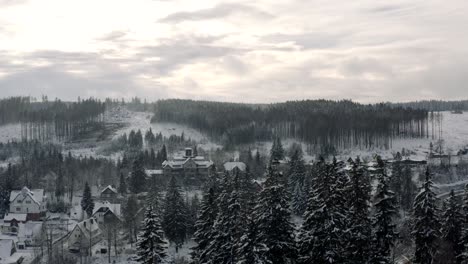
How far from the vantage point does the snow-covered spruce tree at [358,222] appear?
92.1ft

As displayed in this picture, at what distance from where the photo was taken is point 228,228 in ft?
105

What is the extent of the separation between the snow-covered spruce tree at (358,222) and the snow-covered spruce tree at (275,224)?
3.33 metres

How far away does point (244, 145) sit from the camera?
542 ft

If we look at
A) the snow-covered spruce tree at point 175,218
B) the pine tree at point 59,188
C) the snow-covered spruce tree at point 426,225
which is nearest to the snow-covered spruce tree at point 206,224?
the snow-covered spruce tree at point 426,225

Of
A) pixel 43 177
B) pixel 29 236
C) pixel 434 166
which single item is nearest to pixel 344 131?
pixel 434 166

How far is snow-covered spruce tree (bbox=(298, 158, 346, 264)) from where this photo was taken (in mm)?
27625

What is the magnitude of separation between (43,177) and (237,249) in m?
93.7

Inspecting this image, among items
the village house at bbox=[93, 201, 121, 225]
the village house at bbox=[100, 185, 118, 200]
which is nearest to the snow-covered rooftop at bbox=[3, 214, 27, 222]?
the village house at bbox=[93, 201, 121, 225]

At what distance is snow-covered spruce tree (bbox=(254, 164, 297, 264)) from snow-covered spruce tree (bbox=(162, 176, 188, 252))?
37.0 metres

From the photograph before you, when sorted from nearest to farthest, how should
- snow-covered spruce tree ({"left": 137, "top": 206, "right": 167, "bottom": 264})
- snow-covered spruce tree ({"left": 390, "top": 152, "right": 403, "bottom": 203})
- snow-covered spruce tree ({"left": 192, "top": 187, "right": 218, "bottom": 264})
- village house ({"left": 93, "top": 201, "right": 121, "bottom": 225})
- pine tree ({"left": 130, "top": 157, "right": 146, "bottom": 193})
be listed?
1. snow-covered spruce tree ({"left": 137, "top": 206, "right": 167, "bottom": 264})
2. snow-covered spruce tree ({"left": 192, "top": 187, "right": 218, "bottom": 264})
3. village house ({"left": 93, "top": 201, "right": 121, "bottom": 225})
4. snow-covered spruce tree ({"left": 390, "top": 152, "right": 403, "bottom": 203})
5. pine tree ({"left": 130, "top": 157, "right": 146, "bottom": 193})

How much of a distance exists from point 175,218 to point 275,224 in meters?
38.5

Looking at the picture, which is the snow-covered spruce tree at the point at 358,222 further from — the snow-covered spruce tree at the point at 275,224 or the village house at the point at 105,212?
the village house at the point at 105,212

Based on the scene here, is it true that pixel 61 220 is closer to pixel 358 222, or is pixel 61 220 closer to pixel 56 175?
pixel 56 175

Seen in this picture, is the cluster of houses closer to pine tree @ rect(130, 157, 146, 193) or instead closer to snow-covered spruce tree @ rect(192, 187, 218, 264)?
pine tree @ rect(130, 157, 146, 193)
